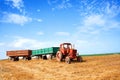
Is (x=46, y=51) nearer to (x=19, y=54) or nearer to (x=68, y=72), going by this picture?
(x=19, y=54)

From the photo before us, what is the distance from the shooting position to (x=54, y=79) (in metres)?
13.6

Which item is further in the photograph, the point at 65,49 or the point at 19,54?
the point at 19,54

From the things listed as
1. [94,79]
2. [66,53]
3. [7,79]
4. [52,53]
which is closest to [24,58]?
[52,53]

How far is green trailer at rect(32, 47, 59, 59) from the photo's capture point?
3219cm

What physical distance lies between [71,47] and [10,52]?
19.1m

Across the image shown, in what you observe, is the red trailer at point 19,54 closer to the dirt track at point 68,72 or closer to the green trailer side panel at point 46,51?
the green trailer side panel at point 46,51

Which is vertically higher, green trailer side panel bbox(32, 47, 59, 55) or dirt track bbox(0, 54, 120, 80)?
green trailer side panel bbox(32, 47, 59, 55)

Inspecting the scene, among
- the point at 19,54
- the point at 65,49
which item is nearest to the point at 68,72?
the point at 65,49

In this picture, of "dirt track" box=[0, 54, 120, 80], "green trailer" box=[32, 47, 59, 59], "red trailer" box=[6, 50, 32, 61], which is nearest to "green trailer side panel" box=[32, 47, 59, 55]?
"green trailer" box=[32, 47, 59, 59]

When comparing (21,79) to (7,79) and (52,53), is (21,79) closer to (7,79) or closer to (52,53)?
(7,79)

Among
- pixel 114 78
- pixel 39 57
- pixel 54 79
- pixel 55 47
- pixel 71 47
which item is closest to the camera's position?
pixel 114 78

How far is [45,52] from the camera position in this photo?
34.4 metres

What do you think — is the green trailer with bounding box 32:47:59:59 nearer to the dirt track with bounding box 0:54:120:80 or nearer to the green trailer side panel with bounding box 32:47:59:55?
the green trailer side panel with bounding box 32:47:59:55

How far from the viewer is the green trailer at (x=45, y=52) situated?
3219cm
